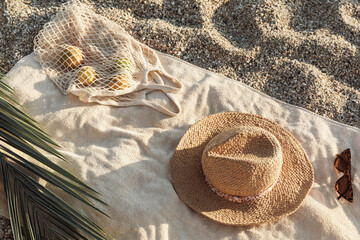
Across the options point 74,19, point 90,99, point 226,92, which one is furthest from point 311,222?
point 74,19

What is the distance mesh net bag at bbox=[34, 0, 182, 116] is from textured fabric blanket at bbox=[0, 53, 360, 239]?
0.19 feet

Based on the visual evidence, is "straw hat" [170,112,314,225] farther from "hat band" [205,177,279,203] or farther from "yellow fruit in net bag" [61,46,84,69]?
"yellow fruit in net bag" [61,46,84,69]

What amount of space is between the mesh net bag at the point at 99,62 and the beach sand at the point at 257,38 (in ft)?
0.59

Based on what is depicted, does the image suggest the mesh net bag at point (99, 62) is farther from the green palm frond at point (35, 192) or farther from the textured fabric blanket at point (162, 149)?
the green palm frond at point (35, 192)

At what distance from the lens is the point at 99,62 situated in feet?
6.77

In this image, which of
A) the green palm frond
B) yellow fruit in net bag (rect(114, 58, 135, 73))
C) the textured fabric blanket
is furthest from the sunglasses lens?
yellow fruit in net bag (rect(114, 58, 135, 73))

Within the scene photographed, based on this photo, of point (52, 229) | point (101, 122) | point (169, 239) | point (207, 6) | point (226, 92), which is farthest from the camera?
point (207, 6)

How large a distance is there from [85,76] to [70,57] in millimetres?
165

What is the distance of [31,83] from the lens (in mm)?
1900

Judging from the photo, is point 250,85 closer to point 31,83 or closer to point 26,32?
point 31,83

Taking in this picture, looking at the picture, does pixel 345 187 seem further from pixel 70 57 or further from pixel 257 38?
pixel 70 57

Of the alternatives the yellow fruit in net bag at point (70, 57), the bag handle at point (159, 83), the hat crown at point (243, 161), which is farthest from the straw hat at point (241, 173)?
the yellow fruit in net bag at point (70, 57)

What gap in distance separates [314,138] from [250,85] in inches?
20.2

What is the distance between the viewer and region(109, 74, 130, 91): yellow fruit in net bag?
1.93 meters
